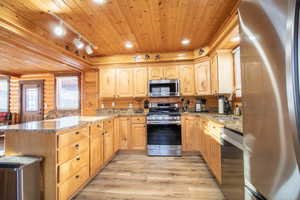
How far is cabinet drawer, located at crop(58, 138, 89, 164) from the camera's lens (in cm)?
169

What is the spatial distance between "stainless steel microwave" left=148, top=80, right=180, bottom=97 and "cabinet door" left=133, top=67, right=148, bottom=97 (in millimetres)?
154

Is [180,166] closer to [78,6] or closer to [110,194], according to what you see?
[110,194]

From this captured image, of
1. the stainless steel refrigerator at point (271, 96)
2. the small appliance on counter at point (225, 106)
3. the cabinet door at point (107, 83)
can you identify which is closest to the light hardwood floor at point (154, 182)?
the small appliance on counter at point (225, 106)

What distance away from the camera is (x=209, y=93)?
3.59 m

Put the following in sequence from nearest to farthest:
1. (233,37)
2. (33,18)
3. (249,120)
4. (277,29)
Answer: (277,29), (249,120), (33,18), (233,37)

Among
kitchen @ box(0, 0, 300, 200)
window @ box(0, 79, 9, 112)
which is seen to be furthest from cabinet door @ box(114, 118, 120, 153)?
window @ box(0, 79, 9, 112)

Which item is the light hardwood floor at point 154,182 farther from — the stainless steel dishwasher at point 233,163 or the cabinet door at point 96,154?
the stainless steel dishwasher at point 233,163

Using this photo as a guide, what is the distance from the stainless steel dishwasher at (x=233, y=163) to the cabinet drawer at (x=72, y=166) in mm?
1759

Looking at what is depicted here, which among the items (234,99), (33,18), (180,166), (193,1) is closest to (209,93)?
(234,99)

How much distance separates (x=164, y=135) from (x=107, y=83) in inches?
79.8

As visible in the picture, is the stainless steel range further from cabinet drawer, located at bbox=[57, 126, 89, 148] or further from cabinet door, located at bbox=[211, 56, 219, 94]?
cabinet drawer, located at bbox=[57, 126, 89, 148]

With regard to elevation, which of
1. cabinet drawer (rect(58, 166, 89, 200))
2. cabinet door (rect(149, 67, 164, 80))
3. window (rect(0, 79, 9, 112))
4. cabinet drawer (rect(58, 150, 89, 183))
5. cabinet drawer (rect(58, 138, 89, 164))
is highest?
cabinet door (rect(149, 67, 164, 80))

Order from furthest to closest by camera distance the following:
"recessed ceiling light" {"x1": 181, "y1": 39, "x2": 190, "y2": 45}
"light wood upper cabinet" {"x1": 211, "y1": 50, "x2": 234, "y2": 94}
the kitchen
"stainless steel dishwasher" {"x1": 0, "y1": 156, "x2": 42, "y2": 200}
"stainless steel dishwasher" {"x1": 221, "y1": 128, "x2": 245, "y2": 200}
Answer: "recessed ceiling light" {"x1": 181, "y1": 39, "x2": 190, "y2": 45} → "light wood upper cabinet" {"x1": 211, "y1": 50, "x2": 234, "y2": 94} → "stainless steel dishwasher" {"x1": 0, "y1": 156, "x2": 42, "y2": 200} → "stainless steel dishwasher" {"x1": 221, "y1": 128, "x2": 245, "y2": 200} → the kitchen

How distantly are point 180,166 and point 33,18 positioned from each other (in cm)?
343
